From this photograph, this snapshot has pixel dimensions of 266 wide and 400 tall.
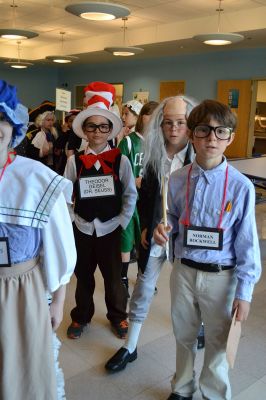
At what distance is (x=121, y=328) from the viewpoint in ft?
7.72

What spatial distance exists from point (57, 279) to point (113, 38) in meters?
9.09

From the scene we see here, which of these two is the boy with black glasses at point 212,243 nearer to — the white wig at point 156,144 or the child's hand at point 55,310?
the white wig at point 156,144

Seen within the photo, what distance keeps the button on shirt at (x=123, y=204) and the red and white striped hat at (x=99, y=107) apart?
0.43ft

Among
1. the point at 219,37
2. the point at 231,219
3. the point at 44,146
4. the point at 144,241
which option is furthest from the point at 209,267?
the point at 219,37

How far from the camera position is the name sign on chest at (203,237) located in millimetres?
1494

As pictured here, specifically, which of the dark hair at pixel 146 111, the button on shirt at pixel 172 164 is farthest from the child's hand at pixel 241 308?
the dark hair at pixel 146 111

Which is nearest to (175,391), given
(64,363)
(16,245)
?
(64,363)

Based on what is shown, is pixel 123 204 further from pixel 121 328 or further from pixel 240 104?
pixel 240 104

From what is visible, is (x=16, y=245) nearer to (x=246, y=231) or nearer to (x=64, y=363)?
(x=246, y=231)

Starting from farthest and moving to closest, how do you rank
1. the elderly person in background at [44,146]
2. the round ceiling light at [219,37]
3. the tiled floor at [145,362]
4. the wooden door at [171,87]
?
the wooden door at [171,87] → the round ceiling light at [219,37] → the elderly person in background at [44,146] → the tiled floor at [145,362]

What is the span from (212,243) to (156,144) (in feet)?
2.18

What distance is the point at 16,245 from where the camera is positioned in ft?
3.81

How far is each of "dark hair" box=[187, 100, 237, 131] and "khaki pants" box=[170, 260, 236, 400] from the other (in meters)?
0.57

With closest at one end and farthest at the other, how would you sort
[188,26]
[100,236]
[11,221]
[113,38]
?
[11,221], [100,236], [188,26], [113,38]
